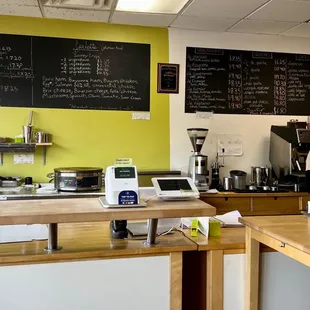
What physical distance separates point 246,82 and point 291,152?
3.41 ft

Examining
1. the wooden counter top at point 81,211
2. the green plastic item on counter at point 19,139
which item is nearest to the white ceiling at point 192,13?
the green plastic item on counter at point 19,139

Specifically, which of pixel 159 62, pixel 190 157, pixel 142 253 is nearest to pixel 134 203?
pixel 142 253

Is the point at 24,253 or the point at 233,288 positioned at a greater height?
the point at 24,253

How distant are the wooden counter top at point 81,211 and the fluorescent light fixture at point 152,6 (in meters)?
2.38

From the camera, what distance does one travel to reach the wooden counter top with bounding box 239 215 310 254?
5.34 feet

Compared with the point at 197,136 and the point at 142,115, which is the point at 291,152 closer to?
the point at 197,136

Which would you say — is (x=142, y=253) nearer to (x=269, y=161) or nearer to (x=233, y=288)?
(x=233, y=288)

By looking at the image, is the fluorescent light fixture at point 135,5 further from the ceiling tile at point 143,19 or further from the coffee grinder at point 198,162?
the coffee grinder at point 198,162

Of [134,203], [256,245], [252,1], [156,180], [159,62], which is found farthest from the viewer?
[159,62]

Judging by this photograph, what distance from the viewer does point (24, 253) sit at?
181 centimetres

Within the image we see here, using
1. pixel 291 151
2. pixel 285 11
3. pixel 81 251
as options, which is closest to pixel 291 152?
pixel 291 151

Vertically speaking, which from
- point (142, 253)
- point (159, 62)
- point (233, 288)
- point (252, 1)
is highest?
point (252, 1)

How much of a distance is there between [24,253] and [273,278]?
4.14ft

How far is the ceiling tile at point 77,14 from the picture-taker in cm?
385
